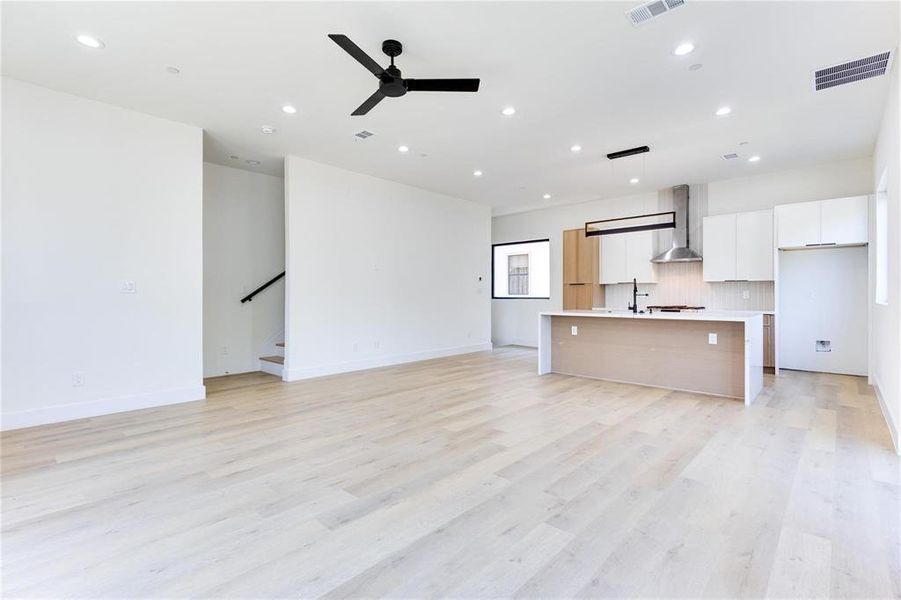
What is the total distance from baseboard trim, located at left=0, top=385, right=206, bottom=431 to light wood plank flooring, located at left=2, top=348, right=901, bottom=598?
18 centimetres

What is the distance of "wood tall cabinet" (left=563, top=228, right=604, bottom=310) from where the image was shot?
Answer: 8.34 metres

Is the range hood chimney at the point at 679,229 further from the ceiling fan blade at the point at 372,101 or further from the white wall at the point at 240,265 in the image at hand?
the white wall at the point at 240,265

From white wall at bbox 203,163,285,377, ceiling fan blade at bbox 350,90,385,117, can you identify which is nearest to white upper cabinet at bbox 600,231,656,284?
ceiling fan blade at bbox 350,90,385,117

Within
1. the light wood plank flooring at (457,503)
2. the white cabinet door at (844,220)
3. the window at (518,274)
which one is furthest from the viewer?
the window at (518,274)

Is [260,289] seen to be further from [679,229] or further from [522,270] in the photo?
[679,229]

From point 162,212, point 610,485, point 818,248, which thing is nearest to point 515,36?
point 610,485

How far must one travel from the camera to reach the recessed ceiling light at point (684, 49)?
3.14 m

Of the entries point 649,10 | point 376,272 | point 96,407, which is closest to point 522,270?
point 376,272

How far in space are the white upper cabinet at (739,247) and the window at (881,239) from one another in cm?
136

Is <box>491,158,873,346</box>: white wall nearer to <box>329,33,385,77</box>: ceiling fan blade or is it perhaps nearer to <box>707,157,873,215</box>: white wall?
<box>707,157,873,215</box>: white wall

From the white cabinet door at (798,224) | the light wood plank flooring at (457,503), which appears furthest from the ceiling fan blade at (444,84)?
the white cabinet door at (798,224)

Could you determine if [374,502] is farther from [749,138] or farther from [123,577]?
[749,138]

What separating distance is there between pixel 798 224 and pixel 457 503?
6.40m

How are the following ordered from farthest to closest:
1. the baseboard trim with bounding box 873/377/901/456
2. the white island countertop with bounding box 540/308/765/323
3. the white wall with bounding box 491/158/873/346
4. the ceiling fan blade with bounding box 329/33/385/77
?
the white wall with bounding box 491/158/873/346
the white island countertop with bounding box 540/308/765/323
the baseboard trim with bounding box 873/377/901/456
the ceiling fan blade with bounding box 329/33/385/77
